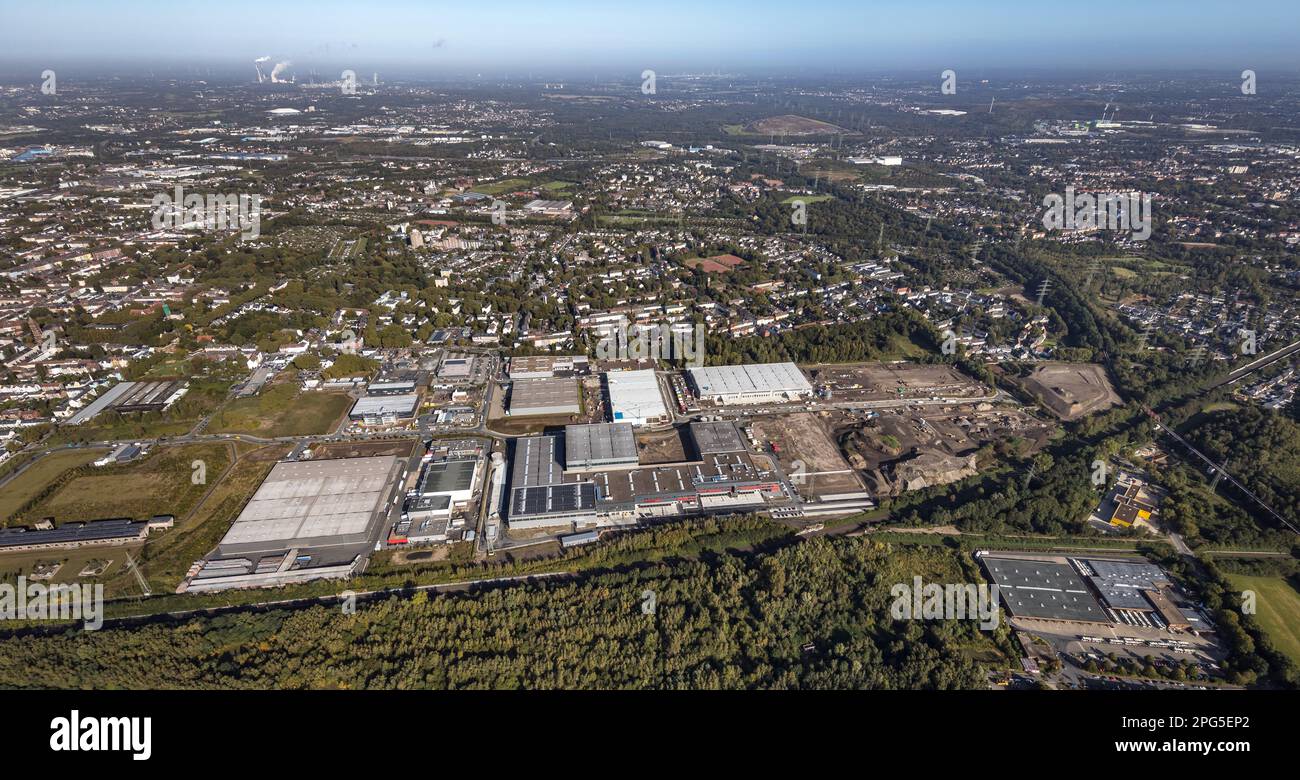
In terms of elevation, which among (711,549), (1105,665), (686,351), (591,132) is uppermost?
(591,132)

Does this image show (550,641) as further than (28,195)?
No

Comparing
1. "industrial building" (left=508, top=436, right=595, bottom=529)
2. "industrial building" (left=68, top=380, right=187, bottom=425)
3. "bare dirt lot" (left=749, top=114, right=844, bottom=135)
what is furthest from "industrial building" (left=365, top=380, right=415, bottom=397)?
"bare dirt lot" (left=749, top=114, right=844, bottom=135)

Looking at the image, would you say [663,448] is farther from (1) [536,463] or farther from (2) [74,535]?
(2) [74,535]

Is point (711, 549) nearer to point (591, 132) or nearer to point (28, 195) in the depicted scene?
point (28, 195)

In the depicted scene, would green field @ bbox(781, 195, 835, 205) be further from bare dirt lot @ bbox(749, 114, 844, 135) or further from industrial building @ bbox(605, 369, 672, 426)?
bare dirt lot @ bbox(749, 114, 844, 135)

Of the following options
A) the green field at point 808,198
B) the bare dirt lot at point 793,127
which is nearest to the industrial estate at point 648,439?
the green field at point 808,198

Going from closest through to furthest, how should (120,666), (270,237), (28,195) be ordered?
(120,666) < (270,237) < (28,195)

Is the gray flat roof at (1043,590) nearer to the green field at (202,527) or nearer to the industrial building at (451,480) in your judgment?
the industrial building at (451,480)
